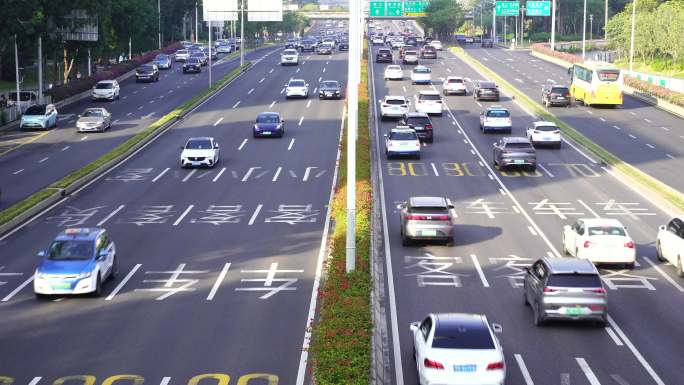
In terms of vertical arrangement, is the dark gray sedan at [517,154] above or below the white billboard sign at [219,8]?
below

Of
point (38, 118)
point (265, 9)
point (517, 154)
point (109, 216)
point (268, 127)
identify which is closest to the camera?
point (109, 216)

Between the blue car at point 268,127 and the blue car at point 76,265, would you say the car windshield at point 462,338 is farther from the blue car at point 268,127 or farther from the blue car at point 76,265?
the blue car at point 268,127

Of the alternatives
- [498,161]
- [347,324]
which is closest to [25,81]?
[498,161]

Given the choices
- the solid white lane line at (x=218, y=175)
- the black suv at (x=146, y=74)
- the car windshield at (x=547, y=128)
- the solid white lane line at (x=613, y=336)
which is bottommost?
the solid white lane line at (x=613, y=336)

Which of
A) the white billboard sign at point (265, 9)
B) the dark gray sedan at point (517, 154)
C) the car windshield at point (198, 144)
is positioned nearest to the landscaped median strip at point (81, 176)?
the car windshield at point (198, 144)

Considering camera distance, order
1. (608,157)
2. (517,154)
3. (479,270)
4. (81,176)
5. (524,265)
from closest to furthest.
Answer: (479,270)
(524,265)
(81,176)
(517,154)
(608,157)

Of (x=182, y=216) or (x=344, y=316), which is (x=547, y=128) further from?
(x=344, y=316)

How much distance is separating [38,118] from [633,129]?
3832 cm

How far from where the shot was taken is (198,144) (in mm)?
52531

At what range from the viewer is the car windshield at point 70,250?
92.9 feet

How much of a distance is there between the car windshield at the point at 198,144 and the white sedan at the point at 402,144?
9326 millimetres

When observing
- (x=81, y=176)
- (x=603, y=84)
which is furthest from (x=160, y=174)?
(x=603, y=84)

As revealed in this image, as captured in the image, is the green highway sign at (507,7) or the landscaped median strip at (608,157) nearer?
the landscaped median strip at (608,157)

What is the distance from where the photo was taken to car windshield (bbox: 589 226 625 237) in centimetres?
3052
